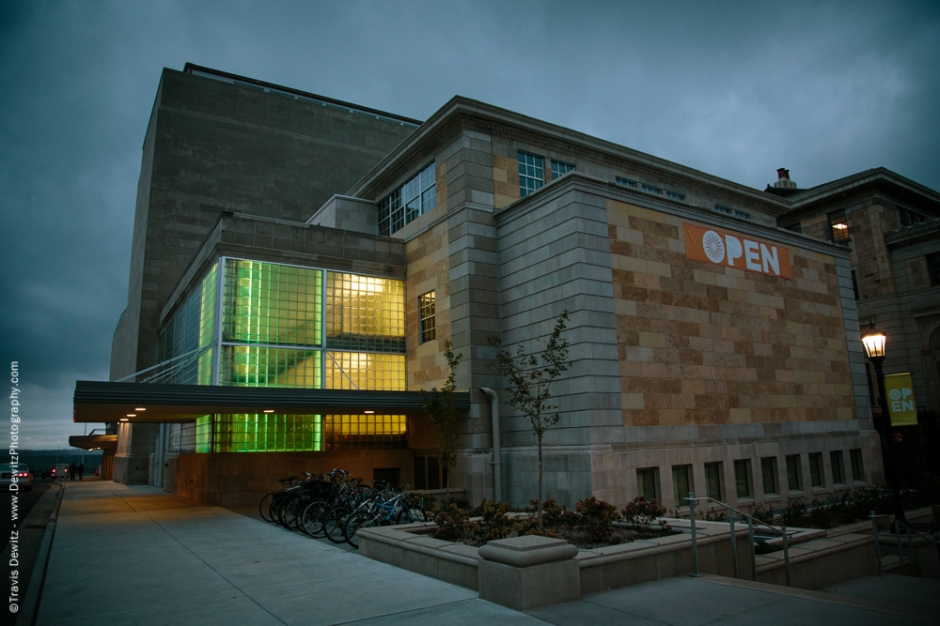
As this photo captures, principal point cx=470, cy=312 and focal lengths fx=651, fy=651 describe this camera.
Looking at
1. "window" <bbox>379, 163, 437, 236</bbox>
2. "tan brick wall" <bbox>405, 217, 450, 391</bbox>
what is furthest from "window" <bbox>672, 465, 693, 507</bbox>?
"window" <bbox>379, 163, 437, 236</bbox>

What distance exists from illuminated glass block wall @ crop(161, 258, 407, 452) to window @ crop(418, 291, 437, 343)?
113cm

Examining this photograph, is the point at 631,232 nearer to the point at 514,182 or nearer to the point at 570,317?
the point at 570,317

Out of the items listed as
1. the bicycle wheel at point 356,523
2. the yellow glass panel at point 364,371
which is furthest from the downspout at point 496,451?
the bicycle wheel at point 356,523

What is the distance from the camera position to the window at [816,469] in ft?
79.0

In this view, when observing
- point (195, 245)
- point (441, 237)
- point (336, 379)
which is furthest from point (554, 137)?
point (195, 245)

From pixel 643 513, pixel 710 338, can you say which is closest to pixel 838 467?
pixel 710 338

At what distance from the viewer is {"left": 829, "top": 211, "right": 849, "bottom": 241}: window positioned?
140ft

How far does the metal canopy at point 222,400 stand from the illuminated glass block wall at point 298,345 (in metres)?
2.08

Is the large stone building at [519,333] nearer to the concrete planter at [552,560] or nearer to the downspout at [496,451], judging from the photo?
the downspout at [496,451]

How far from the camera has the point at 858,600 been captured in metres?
8.39

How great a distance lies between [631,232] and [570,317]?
149 inches

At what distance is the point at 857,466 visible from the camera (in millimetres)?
26031

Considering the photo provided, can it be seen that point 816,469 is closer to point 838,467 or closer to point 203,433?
point 838,467

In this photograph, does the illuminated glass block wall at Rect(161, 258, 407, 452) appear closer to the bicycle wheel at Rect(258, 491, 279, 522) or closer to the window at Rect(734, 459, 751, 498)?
the bicycle wheel at Rect(258, 491, 279, 522)
